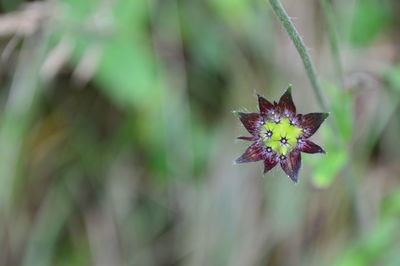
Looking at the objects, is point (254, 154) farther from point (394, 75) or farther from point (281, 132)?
point (394, 75)

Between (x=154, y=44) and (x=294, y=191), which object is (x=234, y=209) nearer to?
(x=294, y=191)

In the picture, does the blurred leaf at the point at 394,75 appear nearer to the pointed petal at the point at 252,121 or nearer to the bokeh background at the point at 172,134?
the bokeh background at the point at 172,134

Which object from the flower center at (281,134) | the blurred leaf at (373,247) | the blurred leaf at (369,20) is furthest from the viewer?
the blurred leaf at (369,20)

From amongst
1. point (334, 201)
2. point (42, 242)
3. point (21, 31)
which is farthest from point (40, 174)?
point (334, 201)

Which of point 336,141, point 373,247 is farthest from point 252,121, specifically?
point 373,247

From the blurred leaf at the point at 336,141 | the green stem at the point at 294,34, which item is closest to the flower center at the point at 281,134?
the green stem at the point at 294,34

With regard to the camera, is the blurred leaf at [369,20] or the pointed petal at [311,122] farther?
the blurred leaf at [369,20]

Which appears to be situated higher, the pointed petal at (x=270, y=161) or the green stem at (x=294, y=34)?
the green stem at (x=294, y=34)

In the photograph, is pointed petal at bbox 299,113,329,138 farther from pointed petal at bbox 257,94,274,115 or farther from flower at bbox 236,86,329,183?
pointed petal at bbox 257,94,274,115
